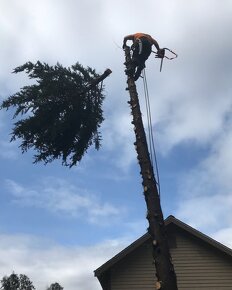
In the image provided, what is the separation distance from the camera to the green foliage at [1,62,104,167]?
38.5 feet

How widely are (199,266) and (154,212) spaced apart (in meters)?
8.86

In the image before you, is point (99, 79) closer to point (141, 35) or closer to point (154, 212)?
point (141, 35)

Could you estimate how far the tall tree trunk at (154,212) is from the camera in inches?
270

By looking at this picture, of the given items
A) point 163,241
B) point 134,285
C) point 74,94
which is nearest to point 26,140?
point 74,94

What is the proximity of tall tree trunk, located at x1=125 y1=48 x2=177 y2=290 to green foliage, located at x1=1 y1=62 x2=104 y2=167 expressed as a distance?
10.1 ft

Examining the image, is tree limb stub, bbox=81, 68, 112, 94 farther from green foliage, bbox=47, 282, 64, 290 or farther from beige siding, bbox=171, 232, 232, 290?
green foliage, bbox=47, 282, 64, 290

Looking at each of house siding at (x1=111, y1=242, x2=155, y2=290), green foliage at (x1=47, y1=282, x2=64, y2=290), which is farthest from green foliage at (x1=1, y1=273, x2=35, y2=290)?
house siding at (x1=111, y1=242, x2=155, y2=290)

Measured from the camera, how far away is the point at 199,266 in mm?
15367

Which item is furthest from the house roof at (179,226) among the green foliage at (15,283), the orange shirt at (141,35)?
the green foliage at (15,283)

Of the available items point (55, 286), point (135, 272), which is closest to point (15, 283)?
point (55, 286)

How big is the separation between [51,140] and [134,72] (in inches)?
137

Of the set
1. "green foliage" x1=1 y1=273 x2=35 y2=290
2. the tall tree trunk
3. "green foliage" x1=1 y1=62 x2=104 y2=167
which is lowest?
the tall tree trunk

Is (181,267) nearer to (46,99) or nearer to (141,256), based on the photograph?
(141,256)

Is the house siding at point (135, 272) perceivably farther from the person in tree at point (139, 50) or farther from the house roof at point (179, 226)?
the person in tree at point (139, 50)
